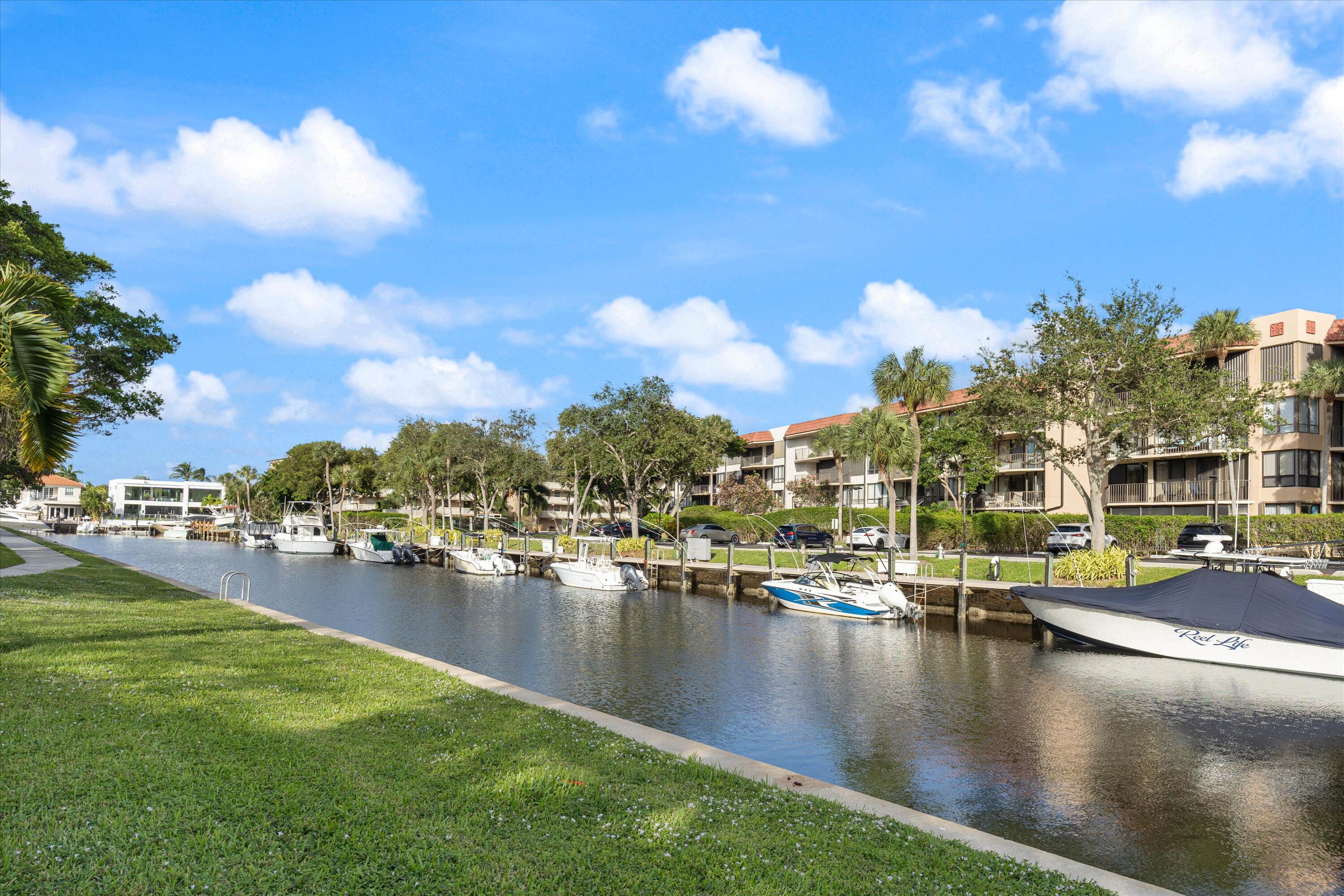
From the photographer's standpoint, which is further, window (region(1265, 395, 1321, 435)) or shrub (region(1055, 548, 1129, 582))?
window (region(1265, 395, 1321, 435))

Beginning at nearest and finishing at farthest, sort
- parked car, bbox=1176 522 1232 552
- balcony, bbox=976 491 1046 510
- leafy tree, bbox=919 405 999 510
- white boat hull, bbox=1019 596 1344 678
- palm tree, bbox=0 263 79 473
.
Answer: palm tree, bbox=0 263 79 473, white boat hull, bbox=1019 596 1344 678, parked car, bbox=1176 522 1232 552, leafy tree, bbox=919 405 999 510, balcony, bbox=976 491 1046 510

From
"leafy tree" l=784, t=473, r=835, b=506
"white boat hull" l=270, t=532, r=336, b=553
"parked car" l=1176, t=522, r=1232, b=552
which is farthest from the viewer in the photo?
"leafy tree" l=784, t=473, r=835, b=506

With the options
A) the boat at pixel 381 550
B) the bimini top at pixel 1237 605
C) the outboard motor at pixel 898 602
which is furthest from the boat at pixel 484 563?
the bimini top at pixel 1237 605

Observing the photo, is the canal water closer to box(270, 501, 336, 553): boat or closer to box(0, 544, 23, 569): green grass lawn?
box(0, 544, 23, 569): green grass lawn

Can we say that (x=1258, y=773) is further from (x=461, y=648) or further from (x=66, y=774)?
(x=461, y=648)

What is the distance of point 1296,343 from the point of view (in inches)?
1978

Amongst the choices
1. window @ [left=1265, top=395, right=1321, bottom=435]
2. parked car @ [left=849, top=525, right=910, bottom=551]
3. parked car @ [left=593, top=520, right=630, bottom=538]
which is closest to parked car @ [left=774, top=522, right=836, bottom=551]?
parked car @ [left=849, top=525, right=910, bottom=551]

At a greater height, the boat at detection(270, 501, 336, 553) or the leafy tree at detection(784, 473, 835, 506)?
the leafy tree at detection(784, 473, 835, 506)

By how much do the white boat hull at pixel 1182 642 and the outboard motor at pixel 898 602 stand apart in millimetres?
6422

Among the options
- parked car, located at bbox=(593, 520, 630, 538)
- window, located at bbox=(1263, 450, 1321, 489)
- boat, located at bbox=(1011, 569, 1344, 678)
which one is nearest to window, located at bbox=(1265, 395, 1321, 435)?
window, located at bbox=(1263, 450, 1321, 489)

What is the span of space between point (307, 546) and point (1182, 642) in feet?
245

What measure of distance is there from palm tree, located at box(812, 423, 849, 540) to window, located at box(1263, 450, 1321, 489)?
25.6 meters

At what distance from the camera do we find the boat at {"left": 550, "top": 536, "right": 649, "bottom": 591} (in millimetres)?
46656

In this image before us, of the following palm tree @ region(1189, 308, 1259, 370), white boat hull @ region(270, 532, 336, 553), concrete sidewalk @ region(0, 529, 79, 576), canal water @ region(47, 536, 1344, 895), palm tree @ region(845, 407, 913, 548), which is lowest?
white boat hull @ region(270, 532, 336, 553)
